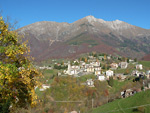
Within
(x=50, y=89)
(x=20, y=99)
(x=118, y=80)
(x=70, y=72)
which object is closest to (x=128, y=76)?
(x=118, y=80)

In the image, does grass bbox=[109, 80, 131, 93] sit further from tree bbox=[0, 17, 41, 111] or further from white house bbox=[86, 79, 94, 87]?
tree bbox=[0, 17, 41, 111]

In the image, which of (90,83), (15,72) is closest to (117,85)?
(90,83)

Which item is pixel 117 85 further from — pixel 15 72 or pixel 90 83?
pixel 15 72

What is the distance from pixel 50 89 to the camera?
42438mm

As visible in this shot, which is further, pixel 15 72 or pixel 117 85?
pixel 117 85

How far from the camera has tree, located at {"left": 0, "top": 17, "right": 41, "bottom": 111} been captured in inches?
246

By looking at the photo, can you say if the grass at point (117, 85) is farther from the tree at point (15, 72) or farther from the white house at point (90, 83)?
the tree at point (15, 72)

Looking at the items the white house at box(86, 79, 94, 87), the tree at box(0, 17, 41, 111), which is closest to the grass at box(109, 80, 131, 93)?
the white house at box(86, 79, 94, 87)

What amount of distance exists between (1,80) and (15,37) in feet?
5.85

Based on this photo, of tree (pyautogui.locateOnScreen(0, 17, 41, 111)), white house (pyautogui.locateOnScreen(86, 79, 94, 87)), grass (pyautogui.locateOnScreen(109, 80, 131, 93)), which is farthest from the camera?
white house (pyautogui.locateOnScreen(86, 79, 94, 87))

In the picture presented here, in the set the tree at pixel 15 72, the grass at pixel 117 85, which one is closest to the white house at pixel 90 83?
the grass at pixel 117 85

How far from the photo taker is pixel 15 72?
20.4 ft

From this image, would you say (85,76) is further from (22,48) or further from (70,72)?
(22,48)

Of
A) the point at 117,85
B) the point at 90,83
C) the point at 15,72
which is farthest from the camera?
the point at 117,85
